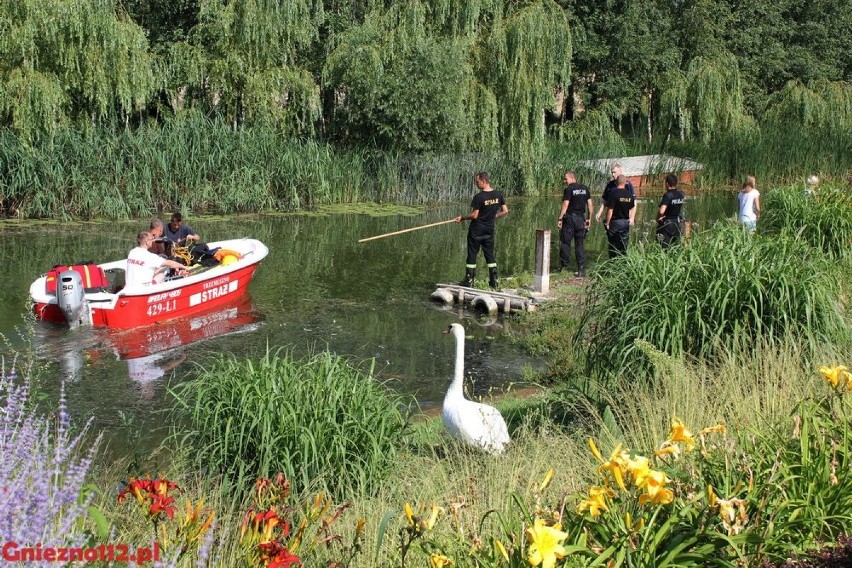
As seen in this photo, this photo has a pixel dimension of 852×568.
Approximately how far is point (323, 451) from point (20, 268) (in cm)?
1146

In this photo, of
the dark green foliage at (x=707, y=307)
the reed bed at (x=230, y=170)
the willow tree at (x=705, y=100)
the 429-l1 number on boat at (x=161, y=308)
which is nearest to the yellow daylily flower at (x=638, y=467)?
the dark green foliage at (x=707, y=307)

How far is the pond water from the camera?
396 inches

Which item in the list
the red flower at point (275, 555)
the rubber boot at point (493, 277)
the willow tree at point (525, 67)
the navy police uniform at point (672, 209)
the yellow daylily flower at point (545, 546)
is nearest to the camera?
the yellow daylily flower at point (545, 546)

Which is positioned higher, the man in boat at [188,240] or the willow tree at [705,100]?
the willow tree at [705,100]

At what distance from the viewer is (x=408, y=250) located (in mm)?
19625

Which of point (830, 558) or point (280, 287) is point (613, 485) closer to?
point (830, 558)

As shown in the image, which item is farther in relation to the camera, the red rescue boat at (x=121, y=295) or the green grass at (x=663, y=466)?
the red rescue boat at (x=121, y=295)

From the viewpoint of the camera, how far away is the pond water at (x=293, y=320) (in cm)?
1005

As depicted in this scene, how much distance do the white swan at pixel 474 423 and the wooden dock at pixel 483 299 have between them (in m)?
6.58

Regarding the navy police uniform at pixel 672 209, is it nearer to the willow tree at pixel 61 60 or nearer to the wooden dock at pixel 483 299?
the wooden dock at pixel 483 299

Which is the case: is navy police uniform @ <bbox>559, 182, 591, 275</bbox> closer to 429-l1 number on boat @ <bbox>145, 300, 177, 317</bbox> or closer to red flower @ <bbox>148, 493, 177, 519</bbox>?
429-l1 number on boat @ <bbox>145, 300, 177, 317</bbox>

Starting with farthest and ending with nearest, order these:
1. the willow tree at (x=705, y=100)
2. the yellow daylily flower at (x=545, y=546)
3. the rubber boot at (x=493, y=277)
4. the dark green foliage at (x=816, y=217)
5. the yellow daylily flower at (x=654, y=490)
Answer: the willow tree at (x=705, y=100)
the rubber boot at (x=493, y=277)
the dark green foliage at (x=816, y=217)
the yellow daylily flower at (x=654, y=490)
the yellow daylily flower at (x=545, y=546)

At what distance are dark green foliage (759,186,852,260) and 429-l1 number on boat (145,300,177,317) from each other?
8088 millimetres

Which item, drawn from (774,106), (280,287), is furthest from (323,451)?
(774,106)
